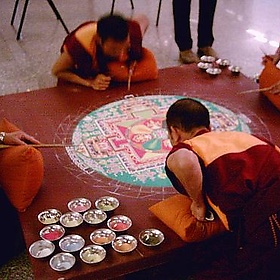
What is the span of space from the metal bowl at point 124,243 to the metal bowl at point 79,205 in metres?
0.19

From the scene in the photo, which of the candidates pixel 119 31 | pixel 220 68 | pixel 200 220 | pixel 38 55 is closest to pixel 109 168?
pixel 200 220

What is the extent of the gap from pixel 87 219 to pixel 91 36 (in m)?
1.15

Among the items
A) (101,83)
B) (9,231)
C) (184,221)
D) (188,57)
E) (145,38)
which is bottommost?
(145,38)

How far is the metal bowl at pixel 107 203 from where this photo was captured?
1882mm

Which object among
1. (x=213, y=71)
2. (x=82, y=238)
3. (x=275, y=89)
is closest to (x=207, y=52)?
(x=213, y=71)

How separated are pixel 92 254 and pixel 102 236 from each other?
0.08m

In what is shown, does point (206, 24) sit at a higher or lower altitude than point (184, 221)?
lower

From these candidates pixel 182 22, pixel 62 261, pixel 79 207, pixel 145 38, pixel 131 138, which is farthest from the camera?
pixel 145 38

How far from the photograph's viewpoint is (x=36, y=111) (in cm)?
252

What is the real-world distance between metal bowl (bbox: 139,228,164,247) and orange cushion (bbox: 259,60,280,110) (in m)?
1.05

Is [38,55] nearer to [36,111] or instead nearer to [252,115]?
[36,111]

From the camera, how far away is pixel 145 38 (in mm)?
4086

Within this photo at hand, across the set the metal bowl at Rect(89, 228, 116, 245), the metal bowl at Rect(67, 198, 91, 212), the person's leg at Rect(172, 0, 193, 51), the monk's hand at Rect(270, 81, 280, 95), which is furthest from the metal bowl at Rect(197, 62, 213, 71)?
the metal bowl at Rect(89, 228, 116, 245)

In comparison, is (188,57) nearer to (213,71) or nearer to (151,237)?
(213,71)
